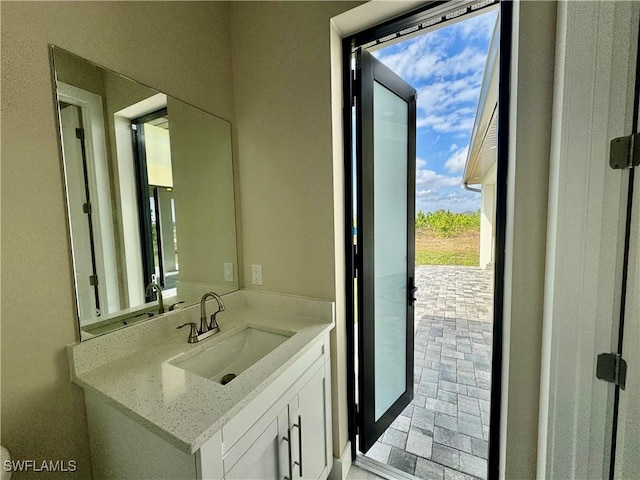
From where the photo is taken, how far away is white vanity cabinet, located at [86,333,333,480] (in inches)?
28.7

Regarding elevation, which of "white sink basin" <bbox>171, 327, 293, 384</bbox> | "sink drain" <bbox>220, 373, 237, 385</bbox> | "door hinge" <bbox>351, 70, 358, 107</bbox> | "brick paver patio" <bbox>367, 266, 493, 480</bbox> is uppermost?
"door hinge" <bbox>351, 70, 358, 107</bbox>

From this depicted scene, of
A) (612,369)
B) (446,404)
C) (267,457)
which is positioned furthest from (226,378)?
(446,404)

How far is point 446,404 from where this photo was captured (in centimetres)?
207

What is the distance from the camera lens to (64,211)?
0.91 metres

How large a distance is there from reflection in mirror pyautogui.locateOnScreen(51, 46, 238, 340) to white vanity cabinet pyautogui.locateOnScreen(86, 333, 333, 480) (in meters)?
0.39

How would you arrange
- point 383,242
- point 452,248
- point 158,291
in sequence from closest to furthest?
point 158,291 → point 383,242 → point 452,248

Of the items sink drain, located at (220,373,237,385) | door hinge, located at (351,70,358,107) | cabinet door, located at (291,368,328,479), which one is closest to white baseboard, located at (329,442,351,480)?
cabinet door, located at (291,368,328,479)

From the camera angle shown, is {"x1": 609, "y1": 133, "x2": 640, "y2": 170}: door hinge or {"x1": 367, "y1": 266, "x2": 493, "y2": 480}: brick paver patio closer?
{"x1": 609, "y1": 133, "x2": 640, "y2": 170}: door hinge

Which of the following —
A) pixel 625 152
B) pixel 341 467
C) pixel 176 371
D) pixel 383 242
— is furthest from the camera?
pixel 383 242

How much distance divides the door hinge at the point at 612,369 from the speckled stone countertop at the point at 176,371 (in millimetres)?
995

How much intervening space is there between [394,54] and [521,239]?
1.55m

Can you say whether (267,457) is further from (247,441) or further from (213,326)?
(213,326)

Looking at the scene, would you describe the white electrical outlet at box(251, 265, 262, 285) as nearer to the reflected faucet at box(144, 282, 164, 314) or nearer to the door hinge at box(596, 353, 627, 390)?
the reflected faucet at box(144, 282, 164, 314)

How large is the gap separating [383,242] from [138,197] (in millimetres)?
1381
